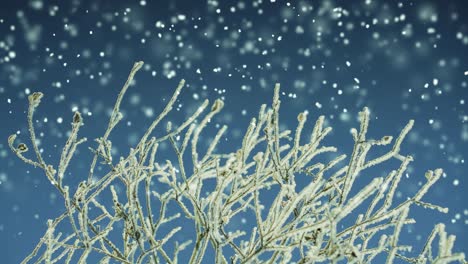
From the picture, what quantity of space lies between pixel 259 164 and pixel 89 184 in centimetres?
79

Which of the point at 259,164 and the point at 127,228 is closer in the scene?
the point at 259,164

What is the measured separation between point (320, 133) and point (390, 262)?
2.05 feet

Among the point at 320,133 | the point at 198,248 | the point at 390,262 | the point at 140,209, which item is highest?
the point at 320,133

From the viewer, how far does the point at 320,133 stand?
2.35m

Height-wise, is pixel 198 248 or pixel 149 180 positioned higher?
pixel 149 180

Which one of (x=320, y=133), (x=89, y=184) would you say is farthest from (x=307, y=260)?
(x=89, y=184)

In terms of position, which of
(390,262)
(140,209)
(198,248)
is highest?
(140,209)

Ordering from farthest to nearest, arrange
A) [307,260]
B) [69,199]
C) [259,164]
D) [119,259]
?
1. [119,259]
2. [307,260]
3. [69,199]
4. [259,164]

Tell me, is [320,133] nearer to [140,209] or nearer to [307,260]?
A: [307,260]

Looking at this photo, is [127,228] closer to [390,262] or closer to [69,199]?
[69,199]

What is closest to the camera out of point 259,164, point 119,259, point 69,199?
point 259,164

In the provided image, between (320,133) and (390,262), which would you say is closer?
(390,262)

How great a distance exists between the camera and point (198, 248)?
243 cm

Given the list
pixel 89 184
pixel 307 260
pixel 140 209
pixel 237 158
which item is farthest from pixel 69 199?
pixel 307 260
